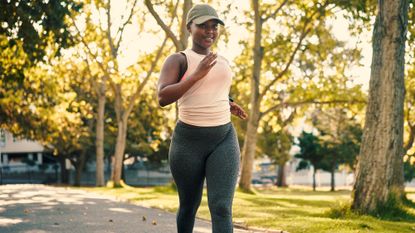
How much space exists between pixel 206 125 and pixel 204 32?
0.65m

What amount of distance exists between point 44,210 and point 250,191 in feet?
39.5

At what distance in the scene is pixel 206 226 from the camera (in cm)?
861

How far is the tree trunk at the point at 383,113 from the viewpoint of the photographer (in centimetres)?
1000

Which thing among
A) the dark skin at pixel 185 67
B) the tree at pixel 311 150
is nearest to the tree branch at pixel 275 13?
the dark skin at pixel 185 67

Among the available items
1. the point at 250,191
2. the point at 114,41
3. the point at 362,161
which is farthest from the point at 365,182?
the point at 114,41

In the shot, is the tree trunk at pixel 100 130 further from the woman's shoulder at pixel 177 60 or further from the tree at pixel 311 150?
the woman's shoulder at pixel 177 60

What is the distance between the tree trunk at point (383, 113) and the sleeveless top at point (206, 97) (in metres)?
6.43

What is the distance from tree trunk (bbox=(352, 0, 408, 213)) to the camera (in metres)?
10.0

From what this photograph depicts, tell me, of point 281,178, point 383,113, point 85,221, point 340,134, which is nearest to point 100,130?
point 340,134

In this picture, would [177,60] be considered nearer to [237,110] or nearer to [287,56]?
[237,110]

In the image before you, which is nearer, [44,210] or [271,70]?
[44,210]

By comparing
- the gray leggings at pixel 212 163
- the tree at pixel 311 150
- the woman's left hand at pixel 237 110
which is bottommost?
the gray leggings at pixel 212 163

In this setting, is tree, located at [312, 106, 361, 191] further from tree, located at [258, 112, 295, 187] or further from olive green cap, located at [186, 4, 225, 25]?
olive green cap, located at [186, 4, 225, 25]

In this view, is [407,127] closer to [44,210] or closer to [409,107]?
[409,107]
